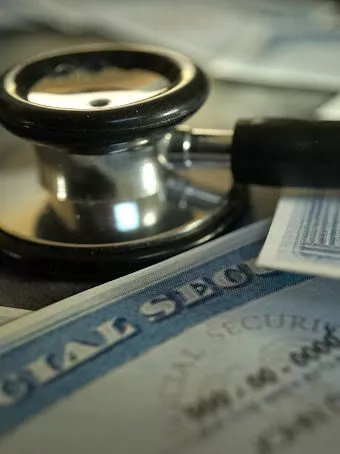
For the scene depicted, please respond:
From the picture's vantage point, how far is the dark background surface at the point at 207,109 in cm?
41

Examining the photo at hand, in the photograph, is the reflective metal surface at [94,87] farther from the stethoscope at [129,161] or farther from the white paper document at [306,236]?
the white paper document at [306,236]

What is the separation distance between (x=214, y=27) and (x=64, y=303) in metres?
0.63

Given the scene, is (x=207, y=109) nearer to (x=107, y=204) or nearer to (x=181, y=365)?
(x=107, y=204)

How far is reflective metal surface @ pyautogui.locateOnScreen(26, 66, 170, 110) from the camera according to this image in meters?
0.45

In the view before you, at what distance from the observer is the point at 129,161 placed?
444 mm

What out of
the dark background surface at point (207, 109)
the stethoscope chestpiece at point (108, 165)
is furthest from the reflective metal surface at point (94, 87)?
the dark background surface at point (207, 109)

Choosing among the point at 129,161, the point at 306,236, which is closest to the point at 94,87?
the point at 129,161

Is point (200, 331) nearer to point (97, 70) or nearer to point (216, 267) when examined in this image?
point (216, 267)

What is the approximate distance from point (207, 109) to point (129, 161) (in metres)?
0.25

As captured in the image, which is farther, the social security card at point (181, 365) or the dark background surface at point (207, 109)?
the dark background surface at point (207, 109)

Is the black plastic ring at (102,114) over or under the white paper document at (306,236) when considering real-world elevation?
over

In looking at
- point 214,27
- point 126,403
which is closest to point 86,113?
point 126,403

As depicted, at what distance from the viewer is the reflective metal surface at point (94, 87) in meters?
0.45

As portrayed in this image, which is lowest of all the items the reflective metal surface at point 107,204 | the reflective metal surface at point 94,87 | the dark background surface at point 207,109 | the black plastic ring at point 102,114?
the dark background surface at point 207,109
